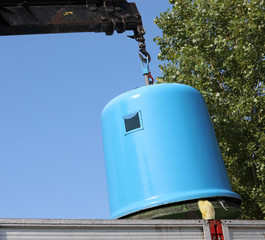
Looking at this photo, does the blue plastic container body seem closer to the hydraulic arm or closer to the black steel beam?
the hydraulic arm

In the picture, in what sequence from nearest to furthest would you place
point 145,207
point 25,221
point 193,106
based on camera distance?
1. point 25,221
2. point 145,207
3. point 193,106

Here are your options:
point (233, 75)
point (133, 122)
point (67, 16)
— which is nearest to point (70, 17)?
point (67, 16)

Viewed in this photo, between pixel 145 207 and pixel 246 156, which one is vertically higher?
pixel 246 156

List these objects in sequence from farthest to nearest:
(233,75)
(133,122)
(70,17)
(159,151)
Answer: (233,75), (70,17), (133,122), (159,151)

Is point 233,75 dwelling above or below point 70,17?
above

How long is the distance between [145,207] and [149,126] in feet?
4.00

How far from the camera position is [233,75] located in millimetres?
14500

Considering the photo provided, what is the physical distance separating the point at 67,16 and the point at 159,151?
3.29 metres

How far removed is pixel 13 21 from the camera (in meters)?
7.79

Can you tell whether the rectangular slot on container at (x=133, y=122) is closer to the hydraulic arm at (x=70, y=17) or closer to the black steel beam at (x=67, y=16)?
the hydraulic arm at (x=70, y=17)

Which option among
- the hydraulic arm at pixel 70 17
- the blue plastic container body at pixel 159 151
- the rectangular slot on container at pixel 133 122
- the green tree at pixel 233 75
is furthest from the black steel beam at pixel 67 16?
the green tree at pixel 233 75

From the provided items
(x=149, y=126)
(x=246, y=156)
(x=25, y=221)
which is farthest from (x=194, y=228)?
(x=246, y=156)

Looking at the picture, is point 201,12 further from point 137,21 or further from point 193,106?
point 193,106

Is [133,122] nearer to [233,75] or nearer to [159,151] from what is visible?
[159,151]
